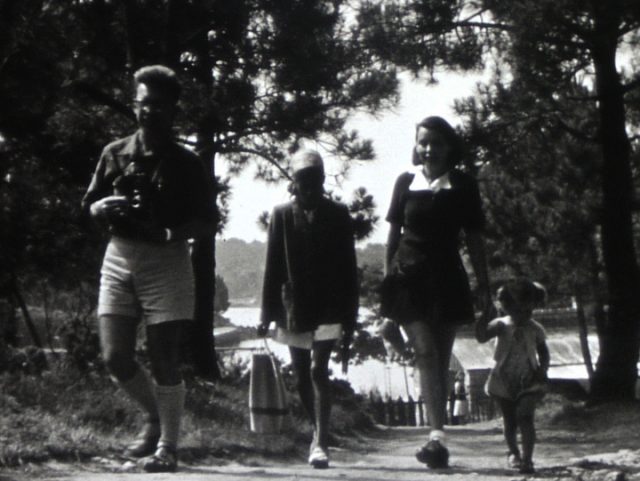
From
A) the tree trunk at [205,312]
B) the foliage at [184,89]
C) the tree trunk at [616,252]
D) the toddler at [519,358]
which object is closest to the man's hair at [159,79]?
the toddler at [519,358]

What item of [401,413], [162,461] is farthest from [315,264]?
[401,413]

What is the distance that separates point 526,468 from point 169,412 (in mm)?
1682

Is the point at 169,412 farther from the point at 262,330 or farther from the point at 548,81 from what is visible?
the point at 548,81

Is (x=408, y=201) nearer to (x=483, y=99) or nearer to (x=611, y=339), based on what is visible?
(x=483, y=99)

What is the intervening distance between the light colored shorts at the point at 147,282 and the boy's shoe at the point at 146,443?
1.65 feet

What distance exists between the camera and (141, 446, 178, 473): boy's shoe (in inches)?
183

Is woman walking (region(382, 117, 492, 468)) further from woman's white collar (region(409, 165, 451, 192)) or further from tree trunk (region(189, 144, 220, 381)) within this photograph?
tree trunk (region(189, 144, 220, 381))

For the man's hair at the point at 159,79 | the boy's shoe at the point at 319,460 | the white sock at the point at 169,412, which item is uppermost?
the man's hair at the point at 159,79

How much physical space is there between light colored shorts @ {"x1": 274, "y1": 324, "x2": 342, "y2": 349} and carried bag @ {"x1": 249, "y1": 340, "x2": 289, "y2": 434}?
1.65 ft

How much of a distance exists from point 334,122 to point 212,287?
2.54 m

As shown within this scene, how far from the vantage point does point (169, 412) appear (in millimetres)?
4773

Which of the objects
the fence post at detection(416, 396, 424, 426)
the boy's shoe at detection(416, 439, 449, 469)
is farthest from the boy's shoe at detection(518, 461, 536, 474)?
the fence post at detection(416, 396, 424, 426)

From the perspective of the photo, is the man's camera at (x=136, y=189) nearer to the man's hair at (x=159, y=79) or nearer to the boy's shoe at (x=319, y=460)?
the man's hair at (x=159, y=79)

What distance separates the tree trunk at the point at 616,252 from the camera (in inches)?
570
